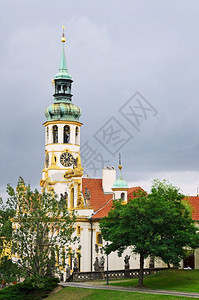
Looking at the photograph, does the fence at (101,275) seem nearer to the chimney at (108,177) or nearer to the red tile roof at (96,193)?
the red tile roof at (96,193)

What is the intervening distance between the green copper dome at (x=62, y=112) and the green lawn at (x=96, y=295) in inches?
1271

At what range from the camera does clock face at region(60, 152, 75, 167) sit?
77188 millimetres

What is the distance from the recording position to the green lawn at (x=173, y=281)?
4662 centimetres

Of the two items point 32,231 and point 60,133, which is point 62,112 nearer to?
point 60,133

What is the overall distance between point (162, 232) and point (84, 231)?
23.3 metres

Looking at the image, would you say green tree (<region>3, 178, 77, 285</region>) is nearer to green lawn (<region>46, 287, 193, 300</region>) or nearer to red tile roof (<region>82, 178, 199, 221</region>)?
green lawn (<region>46, 287, 193, 300</region>)

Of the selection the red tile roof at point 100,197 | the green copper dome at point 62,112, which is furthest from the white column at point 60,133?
the red tile roof at point 100,197

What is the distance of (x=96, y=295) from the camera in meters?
46.4

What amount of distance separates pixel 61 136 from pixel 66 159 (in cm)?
338

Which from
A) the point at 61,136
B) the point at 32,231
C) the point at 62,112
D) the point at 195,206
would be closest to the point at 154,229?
the point at 32,231

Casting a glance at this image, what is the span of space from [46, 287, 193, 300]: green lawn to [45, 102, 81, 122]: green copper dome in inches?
1271

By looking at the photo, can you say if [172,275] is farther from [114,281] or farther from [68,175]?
[68,175]

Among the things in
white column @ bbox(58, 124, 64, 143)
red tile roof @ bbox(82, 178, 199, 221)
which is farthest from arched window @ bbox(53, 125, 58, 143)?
red tile roof @ bbox(82, 178, 199, 221)

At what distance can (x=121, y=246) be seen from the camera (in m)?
50.8
